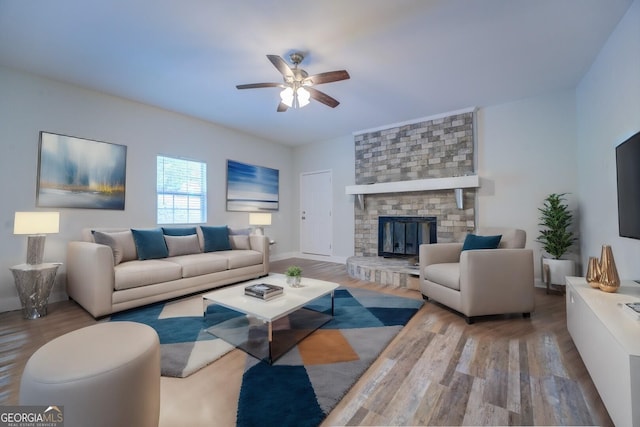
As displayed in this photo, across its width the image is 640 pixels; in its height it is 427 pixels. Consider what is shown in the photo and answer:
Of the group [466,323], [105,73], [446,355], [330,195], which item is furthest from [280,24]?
[330,195]

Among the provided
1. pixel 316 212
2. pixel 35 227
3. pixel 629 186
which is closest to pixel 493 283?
pixel 629 186

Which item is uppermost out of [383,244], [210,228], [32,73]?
[32,73]

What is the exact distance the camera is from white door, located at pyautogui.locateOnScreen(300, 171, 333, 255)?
5645 mm

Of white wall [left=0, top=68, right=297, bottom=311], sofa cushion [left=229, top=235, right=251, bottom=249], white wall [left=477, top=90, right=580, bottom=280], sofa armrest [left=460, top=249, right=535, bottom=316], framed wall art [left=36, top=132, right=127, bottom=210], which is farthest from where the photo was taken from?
sofa cushion [left=229, top=235, right=251, bottom=249]

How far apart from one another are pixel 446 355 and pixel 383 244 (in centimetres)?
304

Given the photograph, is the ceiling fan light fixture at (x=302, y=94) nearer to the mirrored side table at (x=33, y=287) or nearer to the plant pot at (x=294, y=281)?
the plant pot at (x=294, y=281)

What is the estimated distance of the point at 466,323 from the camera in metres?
2.37

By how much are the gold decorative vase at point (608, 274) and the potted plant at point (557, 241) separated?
1726 millimetres

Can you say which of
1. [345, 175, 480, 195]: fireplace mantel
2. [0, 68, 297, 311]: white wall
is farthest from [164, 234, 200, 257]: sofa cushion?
[345, 175, 480, 195]: fireplace mantel

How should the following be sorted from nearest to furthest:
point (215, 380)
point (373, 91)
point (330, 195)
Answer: point (215, 380), point (373, 91), point (330, 195)

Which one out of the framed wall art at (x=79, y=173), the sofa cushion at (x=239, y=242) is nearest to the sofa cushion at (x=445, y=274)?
the sofa cushion at (x=239, y=242)

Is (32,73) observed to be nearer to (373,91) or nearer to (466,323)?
(373,91)

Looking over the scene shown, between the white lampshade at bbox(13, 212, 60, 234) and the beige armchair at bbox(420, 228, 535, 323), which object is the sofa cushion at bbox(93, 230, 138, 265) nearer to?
the white lampshade at bbox(13, 212, 60, 234)

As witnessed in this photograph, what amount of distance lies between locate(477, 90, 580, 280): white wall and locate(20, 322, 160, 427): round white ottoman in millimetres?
4306
